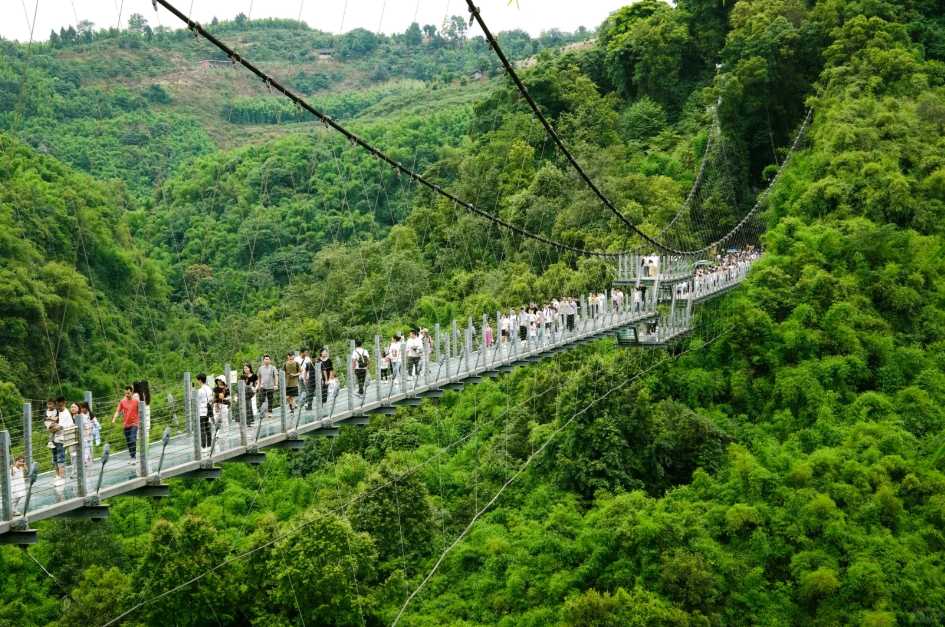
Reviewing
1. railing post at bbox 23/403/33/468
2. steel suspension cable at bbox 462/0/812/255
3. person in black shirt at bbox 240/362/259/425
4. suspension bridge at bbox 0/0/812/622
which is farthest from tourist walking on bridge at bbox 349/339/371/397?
railing post at bbox 23/403/33/468

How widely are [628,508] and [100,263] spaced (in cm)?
1094

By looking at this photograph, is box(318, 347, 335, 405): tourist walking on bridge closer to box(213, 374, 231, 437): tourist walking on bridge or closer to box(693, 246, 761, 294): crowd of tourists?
box(213, 374, 231, 437): tourist walking on bridge

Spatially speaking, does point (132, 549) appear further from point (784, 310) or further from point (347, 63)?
point (347, 63)

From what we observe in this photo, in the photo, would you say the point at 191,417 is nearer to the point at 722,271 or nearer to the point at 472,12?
the point at 472,12

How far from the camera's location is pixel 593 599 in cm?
1920

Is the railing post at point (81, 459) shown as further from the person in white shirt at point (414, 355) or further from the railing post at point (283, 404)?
the person in white shirt at point (414, 355)

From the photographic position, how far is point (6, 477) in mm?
6637

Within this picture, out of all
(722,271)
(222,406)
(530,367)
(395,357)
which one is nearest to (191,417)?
(222,406)

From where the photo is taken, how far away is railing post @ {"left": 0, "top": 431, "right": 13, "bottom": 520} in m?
6.55

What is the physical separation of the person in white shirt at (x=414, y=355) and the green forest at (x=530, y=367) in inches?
158

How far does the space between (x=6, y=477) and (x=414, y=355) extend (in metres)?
5.37

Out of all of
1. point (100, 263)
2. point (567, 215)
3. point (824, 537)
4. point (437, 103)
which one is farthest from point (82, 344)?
point (437, 103)

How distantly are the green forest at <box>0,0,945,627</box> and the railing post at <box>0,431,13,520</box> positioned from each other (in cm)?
774

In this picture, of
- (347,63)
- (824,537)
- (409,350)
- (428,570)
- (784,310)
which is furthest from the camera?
(347,63)
